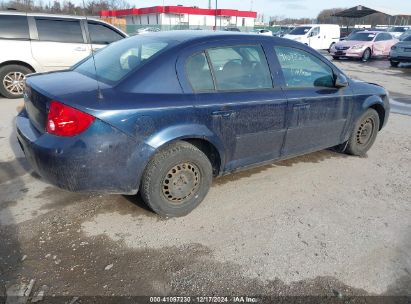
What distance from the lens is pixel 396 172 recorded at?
4508 mm

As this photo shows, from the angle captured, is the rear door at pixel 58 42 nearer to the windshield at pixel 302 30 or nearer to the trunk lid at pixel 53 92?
the trunk lid at pixel 53 92

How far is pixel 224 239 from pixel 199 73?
147 centimetres

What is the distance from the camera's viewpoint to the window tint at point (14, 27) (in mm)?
7281

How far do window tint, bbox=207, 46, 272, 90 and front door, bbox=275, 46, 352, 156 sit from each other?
0.26 meters

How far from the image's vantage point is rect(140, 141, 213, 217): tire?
3.02 m

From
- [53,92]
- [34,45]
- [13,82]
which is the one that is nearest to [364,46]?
[34,45]

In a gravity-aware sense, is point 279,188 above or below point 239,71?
below

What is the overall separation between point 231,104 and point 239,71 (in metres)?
0.41

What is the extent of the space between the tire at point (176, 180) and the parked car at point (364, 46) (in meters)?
18.8

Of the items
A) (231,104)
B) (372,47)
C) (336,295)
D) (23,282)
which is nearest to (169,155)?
(231,104)

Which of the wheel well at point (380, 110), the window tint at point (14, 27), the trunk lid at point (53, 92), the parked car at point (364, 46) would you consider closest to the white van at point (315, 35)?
the parked car at point (364, 46)

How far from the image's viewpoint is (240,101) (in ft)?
10.9

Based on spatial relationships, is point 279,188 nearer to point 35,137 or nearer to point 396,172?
point 396,172

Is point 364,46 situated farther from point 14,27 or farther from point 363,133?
point 14,27
